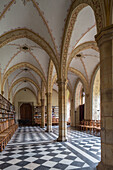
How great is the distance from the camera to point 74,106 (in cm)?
1916

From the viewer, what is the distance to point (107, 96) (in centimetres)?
374

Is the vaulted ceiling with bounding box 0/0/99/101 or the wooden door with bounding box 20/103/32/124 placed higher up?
the vaulted ceiling with bounding box 0/0/99/101

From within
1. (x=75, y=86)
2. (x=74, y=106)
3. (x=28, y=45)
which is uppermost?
(x=28, y=45)

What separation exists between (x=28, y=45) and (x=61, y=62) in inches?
142

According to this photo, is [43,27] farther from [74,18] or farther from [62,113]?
[62,113]

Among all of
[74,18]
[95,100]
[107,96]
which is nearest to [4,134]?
[107,96]

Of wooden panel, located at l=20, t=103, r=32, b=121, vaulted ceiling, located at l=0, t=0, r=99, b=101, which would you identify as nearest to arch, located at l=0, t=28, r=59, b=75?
vaulted ceiling, located at l=0, t=0, r=99, b=101

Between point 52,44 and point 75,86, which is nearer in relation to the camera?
point 52,44

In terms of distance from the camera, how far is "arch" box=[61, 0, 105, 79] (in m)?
4.06

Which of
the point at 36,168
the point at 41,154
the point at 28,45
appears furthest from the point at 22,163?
the point at 28,45

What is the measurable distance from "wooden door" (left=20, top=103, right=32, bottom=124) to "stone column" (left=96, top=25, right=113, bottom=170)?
74.7 feet

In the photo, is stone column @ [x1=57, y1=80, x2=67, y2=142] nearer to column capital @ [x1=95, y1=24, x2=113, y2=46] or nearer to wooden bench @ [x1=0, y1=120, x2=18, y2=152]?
wooden bench @ [x1=0, y1=120, x2=18, y2=152]

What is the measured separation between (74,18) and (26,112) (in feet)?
69.4

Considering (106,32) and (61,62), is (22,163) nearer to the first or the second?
(106,32)
